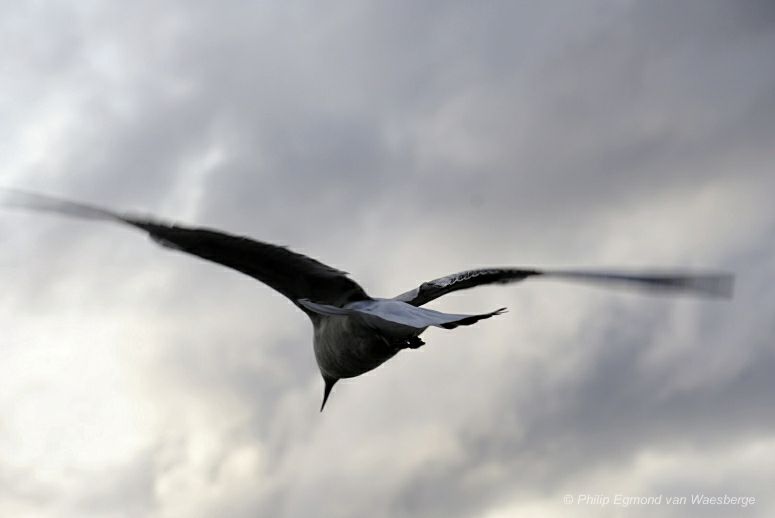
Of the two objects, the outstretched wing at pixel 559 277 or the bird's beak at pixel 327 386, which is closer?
the outstretched wing at pixel 559 277

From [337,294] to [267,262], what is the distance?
52.8 inches

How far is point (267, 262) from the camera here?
15727 millimetres

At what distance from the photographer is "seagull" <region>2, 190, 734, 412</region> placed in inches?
543

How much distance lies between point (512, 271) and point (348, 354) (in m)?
3.18

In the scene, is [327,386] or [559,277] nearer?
[559,277]

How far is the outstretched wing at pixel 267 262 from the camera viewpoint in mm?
14578

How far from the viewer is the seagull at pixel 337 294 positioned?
13805 millimetres

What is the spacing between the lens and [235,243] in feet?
49.1

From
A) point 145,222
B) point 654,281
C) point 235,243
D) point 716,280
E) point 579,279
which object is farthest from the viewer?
point 235,243

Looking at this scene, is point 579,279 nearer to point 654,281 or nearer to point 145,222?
point 654,281

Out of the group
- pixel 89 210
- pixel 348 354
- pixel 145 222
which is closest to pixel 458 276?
pixel 348 354

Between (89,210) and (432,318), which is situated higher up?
(89,210)

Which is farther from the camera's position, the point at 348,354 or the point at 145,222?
the point at 348,354

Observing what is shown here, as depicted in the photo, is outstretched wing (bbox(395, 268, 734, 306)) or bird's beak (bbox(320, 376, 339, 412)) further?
bird's beak (bbox(320, 376, 339, 412))
